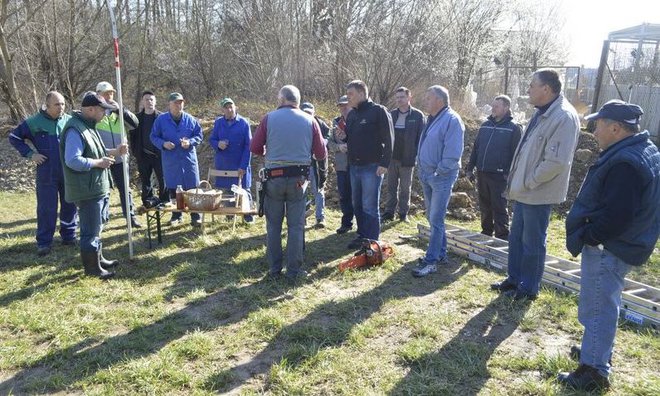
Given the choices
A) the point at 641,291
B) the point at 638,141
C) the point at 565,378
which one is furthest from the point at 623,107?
the point at 641,291

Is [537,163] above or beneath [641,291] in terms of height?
above

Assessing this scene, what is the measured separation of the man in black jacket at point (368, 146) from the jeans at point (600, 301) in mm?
2877

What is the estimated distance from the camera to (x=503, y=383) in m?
3.31

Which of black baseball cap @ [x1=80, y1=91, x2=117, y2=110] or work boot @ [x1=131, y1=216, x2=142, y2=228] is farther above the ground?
black baseball cap @ [x1=80, y1=91, x2=117, y2=110]

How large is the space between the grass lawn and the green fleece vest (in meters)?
0.96

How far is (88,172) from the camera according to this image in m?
4.77

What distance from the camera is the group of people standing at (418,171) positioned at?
2896 millimetres

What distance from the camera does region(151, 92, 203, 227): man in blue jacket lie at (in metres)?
6.66

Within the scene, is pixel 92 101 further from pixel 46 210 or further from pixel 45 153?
pixel 46 210

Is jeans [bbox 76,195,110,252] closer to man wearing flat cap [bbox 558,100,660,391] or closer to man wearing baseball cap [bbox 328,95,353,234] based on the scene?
man wearing baseball cap [bbox 328,95,353,234]

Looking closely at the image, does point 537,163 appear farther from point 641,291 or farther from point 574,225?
point 641,291

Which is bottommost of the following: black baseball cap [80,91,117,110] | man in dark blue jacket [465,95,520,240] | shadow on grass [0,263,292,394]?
shadow on grass [0,263,292,394]

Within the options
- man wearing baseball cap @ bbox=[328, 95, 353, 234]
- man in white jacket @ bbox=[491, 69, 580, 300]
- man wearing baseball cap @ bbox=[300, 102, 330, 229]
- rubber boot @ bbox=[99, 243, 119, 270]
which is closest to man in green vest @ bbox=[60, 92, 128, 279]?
rubber boot @ bbox=[99, 243, 119, 270]

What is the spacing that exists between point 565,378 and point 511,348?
1.87 ft
